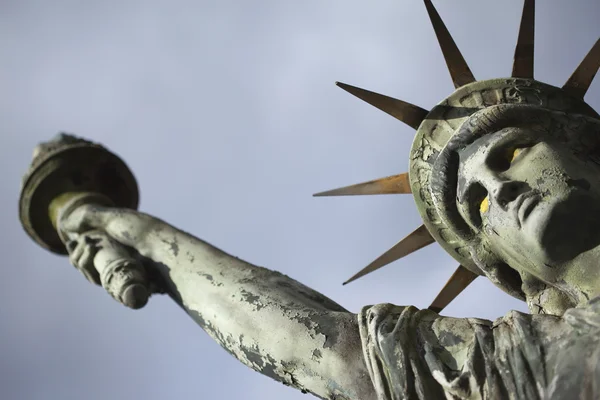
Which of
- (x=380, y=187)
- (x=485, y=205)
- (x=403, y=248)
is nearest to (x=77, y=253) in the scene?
(x=380, y=187)

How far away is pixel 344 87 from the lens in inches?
194

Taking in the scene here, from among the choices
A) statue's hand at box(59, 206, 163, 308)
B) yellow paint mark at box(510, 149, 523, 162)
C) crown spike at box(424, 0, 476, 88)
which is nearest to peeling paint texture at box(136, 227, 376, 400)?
statue's hand at box(59, 206, 163, 308)

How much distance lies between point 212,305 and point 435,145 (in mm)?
1954

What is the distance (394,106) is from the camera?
498 centimetres

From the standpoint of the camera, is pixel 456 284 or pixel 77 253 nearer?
pixel 456 284

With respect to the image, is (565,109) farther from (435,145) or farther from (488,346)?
(488,346)

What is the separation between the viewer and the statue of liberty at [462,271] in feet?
10.0

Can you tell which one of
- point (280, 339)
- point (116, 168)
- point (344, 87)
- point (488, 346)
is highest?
point (116, 168)

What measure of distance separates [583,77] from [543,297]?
1.75 metres

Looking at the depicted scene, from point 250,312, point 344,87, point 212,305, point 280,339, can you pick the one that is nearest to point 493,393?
point 280,339

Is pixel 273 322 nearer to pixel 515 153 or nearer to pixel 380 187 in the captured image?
pixel 380 187

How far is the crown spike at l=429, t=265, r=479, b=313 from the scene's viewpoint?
5.06 meters

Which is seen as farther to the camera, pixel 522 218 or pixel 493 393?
pixel 522 218

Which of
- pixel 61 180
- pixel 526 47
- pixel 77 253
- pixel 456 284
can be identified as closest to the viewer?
pixel 526 47
